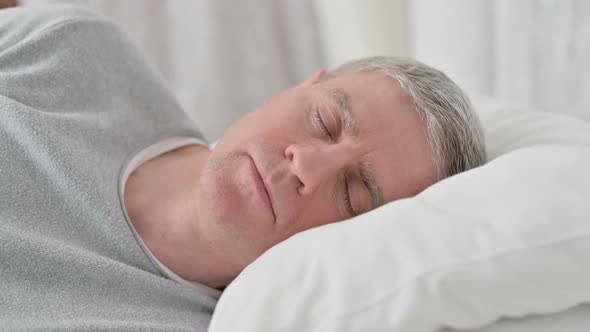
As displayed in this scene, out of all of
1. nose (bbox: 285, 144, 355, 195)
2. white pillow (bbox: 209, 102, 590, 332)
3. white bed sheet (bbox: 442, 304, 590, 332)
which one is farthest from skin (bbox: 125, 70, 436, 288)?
white bed sheet (bbox: 442, 304, 590, 332)

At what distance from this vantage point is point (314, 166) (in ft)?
3.41

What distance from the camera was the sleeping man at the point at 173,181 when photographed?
100cm

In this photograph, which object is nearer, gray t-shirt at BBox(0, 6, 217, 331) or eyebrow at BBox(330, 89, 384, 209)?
gray t-shirt at BBox(0, 6, 217, 331)

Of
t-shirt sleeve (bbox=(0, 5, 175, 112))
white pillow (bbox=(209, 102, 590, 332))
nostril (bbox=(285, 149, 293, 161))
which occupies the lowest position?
white pillow (bbox=(209, 102, 590, 332))

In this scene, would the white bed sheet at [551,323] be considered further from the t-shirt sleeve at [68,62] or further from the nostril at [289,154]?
the t-shirt sleeve at [68,62]

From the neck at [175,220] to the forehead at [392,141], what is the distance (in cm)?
32

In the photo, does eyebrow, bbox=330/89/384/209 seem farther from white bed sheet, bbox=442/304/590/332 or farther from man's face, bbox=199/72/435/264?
white bed sheet, bbox=442/304/590/332

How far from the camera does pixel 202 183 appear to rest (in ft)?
3.69

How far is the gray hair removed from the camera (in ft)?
3.73

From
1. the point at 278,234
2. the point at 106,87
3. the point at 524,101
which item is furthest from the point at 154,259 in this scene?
the point at 524,101

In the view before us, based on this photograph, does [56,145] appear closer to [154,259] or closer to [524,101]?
[154,259]

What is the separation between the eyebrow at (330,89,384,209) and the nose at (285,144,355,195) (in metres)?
0.03

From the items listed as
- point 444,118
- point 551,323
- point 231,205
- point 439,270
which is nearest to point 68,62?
point 231,205

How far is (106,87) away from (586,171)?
0.95m
